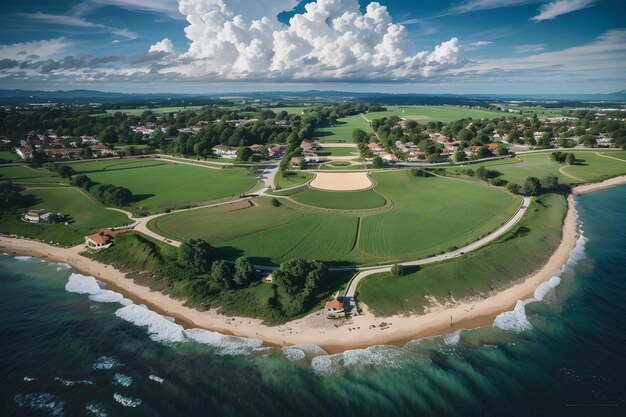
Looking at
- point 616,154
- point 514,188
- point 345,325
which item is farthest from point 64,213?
point 616,154

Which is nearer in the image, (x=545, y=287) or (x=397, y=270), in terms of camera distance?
(x=397, y=270)

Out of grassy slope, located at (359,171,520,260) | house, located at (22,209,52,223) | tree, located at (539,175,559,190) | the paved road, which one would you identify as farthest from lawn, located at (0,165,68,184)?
tree, located at (539,175,559,190)

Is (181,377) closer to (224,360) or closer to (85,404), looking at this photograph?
(224,360)

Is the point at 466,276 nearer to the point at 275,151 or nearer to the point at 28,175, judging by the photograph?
the point at 275,151

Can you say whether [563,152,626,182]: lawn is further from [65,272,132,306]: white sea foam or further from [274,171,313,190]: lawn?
[65,272,132,306]: white sea foam

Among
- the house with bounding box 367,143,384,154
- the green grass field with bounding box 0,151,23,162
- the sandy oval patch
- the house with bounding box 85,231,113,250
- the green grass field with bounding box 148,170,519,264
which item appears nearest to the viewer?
the green grass field with bounding box 148,170,519,264
